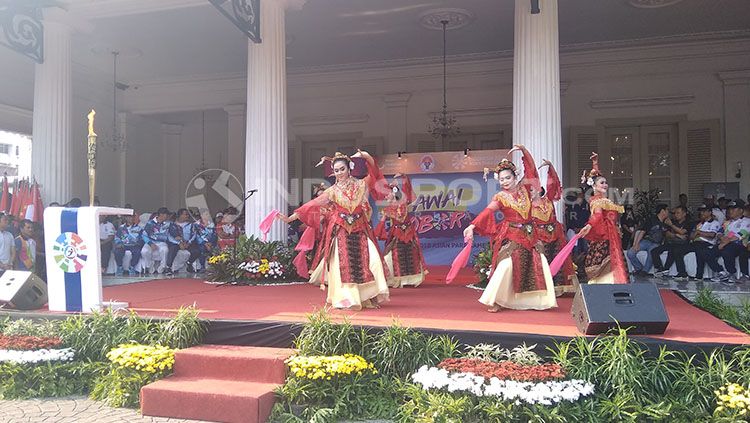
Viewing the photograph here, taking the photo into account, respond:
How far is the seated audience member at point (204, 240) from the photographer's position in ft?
35.3

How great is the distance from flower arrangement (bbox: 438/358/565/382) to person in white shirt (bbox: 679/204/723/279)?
5.62 meters

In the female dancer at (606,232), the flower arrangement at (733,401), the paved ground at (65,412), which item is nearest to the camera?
the flower arrangement at (733,401)

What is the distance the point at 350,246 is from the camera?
5594 millimetres

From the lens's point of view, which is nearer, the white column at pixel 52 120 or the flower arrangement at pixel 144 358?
the flower arrangement at pixel 144 358

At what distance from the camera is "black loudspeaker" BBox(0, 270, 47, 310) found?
18.4 ft

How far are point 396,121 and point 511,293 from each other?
863 centimetres

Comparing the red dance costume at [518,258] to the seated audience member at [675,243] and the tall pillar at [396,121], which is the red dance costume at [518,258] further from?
the tall pillar at [396,121]

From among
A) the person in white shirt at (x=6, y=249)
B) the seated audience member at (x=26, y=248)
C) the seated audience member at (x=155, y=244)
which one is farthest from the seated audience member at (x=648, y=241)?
the person in white shirt at (x=6, y=249)

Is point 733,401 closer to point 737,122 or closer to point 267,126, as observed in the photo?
point 267,126

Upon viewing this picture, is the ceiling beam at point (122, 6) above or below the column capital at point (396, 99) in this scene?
above

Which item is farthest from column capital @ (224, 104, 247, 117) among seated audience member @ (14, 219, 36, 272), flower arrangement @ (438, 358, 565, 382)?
flower arrangement @ (438, 358, 565, 382)

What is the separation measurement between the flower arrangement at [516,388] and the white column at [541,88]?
4167mm

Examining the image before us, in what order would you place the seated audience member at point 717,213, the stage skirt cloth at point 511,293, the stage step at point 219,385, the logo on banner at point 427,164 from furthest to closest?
1. the logo on banner at point 427,164
2. the seated audience member at point 717,213
3. the stage skirt cloth at point 511,293
4. the stage step at point 219,385

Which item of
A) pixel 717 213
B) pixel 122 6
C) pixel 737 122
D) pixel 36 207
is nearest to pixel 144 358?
pixel 36 207
